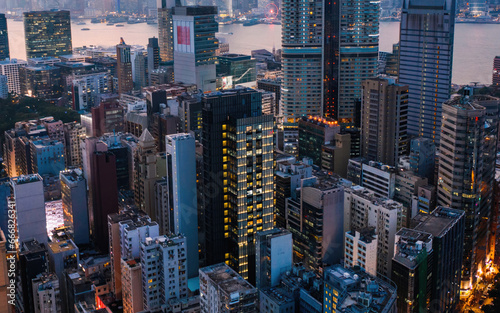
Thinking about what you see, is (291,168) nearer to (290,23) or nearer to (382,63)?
(290,23)

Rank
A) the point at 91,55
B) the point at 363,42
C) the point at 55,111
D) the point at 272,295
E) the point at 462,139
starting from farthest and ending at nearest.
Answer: the point at 91,55, the point at 55,111, the point at 363,42, the point at 462,139, the point at 272,295

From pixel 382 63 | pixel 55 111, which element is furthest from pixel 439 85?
pixel 55 111

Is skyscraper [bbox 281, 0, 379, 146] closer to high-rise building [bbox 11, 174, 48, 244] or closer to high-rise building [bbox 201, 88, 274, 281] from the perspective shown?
high-rise building [bbox 201, 88, 274, 281]

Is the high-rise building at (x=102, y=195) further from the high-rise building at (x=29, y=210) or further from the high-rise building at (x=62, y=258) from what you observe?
the high-rise building at (x=62, y=258)

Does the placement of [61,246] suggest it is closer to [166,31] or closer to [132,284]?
[132,284]

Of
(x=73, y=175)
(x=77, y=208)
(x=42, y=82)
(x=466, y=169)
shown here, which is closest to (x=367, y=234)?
(x=466, y=169)

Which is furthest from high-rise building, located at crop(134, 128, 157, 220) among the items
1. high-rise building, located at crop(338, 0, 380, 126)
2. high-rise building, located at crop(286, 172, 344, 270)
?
high-rise building, located at crop(338, 0, 380, 126)
